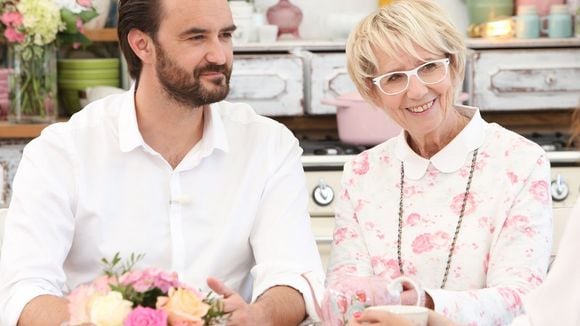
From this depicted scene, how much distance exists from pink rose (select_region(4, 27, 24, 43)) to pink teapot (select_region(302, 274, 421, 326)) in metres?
2.16

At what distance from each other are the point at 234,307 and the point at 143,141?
526 mm

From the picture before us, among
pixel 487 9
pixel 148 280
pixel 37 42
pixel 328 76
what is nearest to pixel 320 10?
pixel 328 76

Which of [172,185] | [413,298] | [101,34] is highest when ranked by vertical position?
[101,34]

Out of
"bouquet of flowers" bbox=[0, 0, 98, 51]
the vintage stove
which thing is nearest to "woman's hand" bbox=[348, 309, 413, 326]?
the vintage stove

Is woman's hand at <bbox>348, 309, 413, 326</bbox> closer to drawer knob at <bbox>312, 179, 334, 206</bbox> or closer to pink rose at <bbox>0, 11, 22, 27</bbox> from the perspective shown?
drawer knob at <bbox>312, 179, 334, 206</bbox>

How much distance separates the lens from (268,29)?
415 centimetres

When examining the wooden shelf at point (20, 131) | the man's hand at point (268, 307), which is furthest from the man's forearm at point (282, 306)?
the wooden shelf at point (20, 131)

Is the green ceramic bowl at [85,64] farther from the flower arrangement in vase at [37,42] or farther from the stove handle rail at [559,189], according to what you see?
the stove handle rail at [559,189]

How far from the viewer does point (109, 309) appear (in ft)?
5.12

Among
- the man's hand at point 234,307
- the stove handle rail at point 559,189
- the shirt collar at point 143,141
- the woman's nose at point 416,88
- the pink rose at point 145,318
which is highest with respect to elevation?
the woman's nose at point 416,88

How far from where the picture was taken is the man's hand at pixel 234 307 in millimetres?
1908

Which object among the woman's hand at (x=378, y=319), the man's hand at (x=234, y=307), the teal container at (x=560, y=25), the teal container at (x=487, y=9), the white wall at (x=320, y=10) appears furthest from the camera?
the white wall at (x=320, y=10)

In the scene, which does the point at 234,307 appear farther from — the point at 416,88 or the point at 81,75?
the point at 81,75

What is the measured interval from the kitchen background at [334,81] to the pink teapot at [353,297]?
6.14ft
